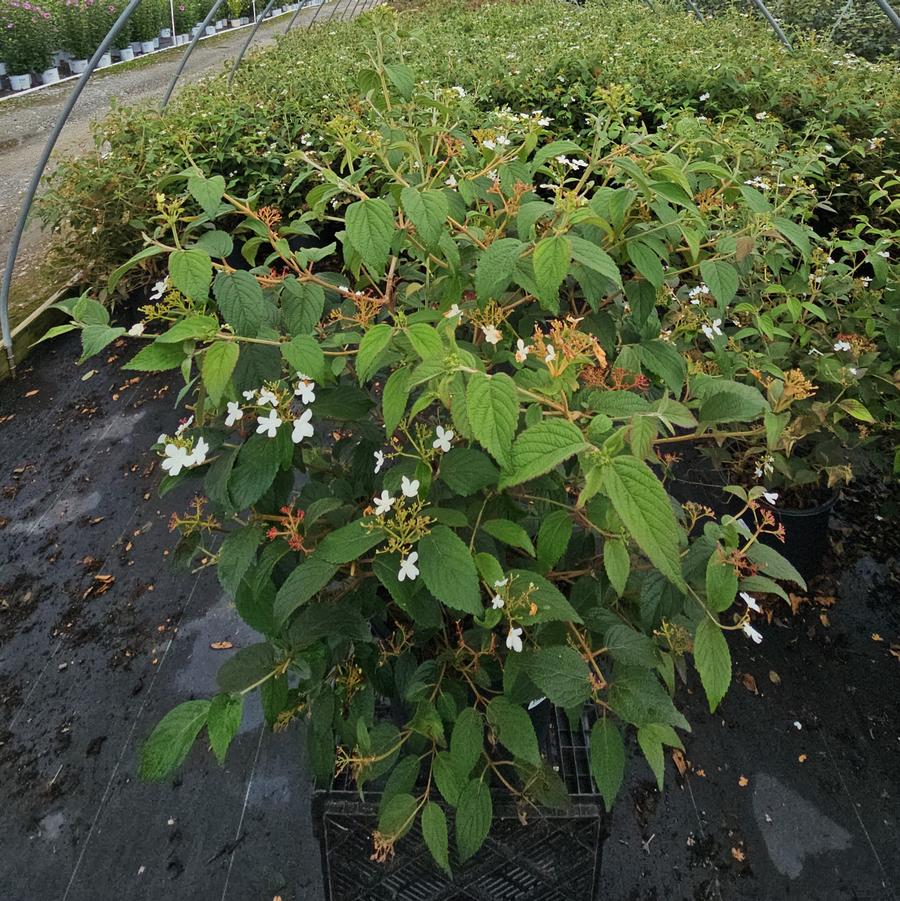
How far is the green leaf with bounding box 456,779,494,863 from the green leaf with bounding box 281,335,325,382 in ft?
2.02

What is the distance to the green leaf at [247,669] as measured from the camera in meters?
0.87

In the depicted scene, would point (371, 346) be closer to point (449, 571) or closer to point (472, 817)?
point (449, 571)

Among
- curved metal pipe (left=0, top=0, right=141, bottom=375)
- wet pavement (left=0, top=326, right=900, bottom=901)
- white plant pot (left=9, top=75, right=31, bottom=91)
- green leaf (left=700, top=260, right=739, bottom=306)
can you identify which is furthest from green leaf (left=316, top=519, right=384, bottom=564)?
white plant pot (left=9, top=75, right=31, bottom=91)

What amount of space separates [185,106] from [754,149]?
12.8 ft

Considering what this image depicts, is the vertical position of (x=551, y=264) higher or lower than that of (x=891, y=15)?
higher

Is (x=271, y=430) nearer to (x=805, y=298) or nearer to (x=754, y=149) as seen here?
(x=805, y=298)

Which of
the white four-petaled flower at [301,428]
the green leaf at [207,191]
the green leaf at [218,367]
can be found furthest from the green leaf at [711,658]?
the green leaf at [207,191]

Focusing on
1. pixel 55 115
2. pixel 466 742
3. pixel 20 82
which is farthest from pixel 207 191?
pixel 20 82

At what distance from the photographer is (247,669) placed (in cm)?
88

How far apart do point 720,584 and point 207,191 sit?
868mm

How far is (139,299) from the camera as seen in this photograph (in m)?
3.87

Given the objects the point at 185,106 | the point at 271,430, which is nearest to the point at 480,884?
the point at 271,430

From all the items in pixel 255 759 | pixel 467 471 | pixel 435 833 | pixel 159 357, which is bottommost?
pixel 255 759

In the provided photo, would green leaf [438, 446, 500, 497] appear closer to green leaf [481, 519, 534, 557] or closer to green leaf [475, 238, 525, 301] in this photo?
green leaf [481, 519, 534, 557]
